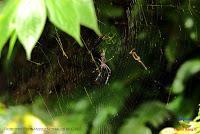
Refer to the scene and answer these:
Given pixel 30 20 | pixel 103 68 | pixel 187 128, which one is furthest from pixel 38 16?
pixel 187 128

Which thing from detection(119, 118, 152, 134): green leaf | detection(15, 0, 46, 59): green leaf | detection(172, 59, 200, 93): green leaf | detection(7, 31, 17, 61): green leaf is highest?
detection(15, 0, 46, 59): green leaf

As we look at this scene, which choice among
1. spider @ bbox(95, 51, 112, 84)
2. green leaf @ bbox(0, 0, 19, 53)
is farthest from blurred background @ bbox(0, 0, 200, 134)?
green leaf @ bbox(0, 0, 19, 53)

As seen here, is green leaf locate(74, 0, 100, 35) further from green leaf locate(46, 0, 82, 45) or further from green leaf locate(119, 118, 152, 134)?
green leaf locate(119, 118, 152, 134)

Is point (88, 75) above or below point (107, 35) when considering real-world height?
below

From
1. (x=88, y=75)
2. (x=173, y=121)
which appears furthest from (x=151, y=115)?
(x=88, y=75)

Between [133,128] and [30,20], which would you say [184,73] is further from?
[30,20]

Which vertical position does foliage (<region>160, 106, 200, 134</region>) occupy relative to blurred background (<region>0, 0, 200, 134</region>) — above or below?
→ below

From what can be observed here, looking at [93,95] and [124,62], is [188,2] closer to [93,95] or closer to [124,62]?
[124,62]

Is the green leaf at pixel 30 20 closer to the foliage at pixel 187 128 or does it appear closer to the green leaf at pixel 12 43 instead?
the green leaf at pixel 12 43

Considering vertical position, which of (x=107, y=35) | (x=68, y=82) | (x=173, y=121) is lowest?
(x=173, y=121)
